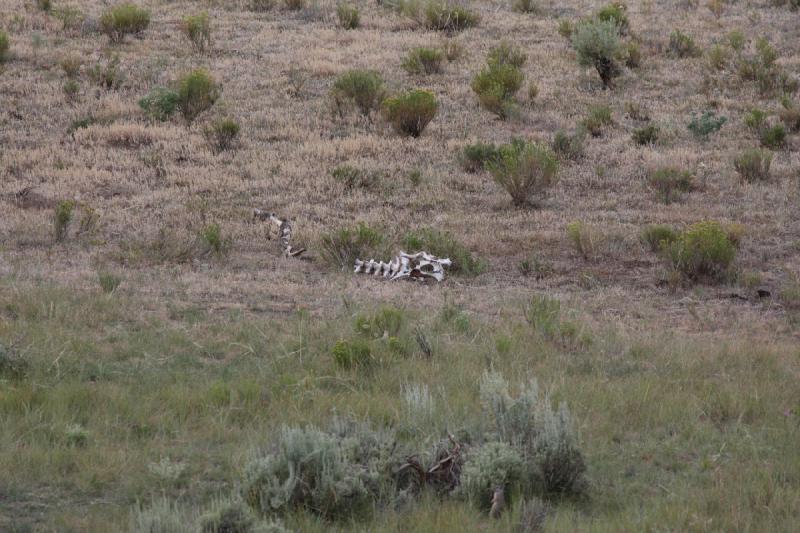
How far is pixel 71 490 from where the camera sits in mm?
5074

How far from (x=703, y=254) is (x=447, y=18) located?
13.9m

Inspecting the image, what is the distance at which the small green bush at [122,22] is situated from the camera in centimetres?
2172

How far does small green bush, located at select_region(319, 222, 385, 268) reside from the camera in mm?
11000

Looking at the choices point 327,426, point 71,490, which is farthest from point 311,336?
point 71,490

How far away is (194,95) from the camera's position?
17156mm

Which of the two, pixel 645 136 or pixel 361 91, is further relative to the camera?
pixel 361 91

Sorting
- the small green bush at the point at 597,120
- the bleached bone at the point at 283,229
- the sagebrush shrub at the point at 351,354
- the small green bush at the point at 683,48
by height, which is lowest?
the bleached bone at the point at 283,229

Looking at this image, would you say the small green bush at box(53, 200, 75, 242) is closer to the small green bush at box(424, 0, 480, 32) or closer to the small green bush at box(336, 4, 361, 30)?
the small green bush at box(336, 4, 361, 30)

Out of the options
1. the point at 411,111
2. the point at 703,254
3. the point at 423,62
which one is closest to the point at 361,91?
the point at 411,111

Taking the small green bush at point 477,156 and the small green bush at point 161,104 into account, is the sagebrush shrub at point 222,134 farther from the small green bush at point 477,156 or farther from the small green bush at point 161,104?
the small green bush at point 477,156

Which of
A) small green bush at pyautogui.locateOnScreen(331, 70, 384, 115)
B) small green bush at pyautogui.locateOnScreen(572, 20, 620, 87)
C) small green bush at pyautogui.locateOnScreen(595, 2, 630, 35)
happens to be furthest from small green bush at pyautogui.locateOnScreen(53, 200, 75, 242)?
small green bush at pyautogui.locateOnScreen(595, 2, 630, 35)

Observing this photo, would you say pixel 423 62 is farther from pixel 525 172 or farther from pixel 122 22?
pixel 525 172

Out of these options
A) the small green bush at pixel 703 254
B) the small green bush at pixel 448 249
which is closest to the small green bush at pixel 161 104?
the small green bush at pixel 448 249

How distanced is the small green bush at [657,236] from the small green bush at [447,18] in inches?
486
